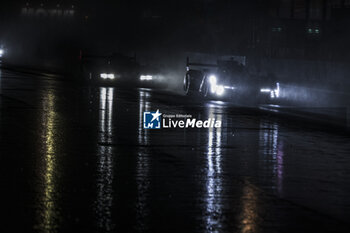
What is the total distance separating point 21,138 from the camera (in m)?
15.2

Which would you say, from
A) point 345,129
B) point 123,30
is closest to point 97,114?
point 345,129

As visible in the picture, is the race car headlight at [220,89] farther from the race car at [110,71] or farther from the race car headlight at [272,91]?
the race car at [110,71]

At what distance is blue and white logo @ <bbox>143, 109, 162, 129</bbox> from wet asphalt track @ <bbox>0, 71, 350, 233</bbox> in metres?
0.24

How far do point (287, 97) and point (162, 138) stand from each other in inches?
620

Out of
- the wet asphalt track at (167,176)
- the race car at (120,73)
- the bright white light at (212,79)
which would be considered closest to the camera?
the wet asphalt track at (167,176)

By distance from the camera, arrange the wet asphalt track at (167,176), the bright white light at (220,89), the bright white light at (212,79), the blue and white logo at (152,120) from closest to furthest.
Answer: the wet asphalt track at (167,176), the blue and white logo at (152,120), the bright white light at (220,89), the bright white light at (212,79)

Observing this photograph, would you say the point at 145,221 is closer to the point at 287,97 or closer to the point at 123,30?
the point at 287,97

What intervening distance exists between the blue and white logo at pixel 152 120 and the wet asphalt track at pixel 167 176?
240 millimetres

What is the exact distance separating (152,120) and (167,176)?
9188 mm

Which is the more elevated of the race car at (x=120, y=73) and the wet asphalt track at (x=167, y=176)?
the race car at (x=120, y=73)

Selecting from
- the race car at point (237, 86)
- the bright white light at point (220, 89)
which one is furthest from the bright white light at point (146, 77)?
the bright white light at point (220, 89)

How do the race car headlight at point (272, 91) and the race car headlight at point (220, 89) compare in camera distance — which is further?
the race car headlight at point (220, 89)

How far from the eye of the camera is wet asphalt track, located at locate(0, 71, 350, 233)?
8016 millimetres

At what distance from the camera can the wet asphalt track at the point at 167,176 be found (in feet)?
26.3
